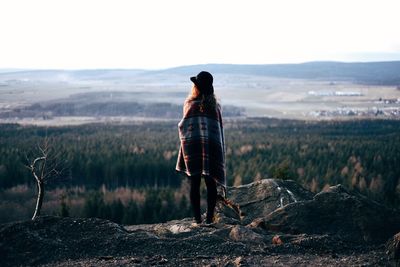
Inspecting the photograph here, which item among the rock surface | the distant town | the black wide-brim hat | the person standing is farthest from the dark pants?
the distant town

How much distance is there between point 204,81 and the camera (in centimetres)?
745

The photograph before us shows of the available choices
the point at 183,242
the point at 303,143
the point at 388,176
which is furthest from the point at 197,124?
the point at 303,143

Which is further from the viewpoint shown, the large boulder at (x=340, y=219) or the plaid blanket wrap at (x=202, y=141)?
the large boulder at (x=340, y=219)

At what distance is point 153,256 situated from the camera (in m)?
7.08

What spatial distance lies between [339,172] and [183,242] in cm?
3209

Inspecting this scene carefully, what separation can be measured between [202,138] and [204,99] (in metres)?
0.56

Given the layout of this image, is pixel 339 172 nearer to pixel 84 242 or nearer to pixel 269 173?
pixel 269 173

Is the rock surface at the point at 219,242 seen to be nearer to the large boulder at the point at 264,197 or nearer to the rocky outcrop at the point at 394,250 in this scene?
the rocky outcrop at the point at 394,250

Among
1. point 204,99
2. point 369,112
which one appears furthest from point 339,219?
point 369,112

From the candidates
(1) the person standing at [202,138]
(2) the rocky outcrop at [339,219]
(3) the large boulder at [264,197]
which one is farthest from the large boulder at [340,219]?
(1) the person standing at [202,138]

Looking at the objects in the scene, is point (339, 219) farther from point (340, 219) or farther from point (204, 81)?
point (204, 81)

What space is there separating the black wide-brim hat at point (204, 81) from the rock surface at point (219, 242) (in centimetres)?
202

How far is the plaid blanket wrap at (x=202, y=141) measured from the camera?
7676 millimetres

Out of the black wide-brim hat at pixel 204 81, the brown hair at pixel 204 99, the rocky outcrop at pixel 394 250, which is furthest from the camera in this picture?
the brown hair at pixel 204 99
